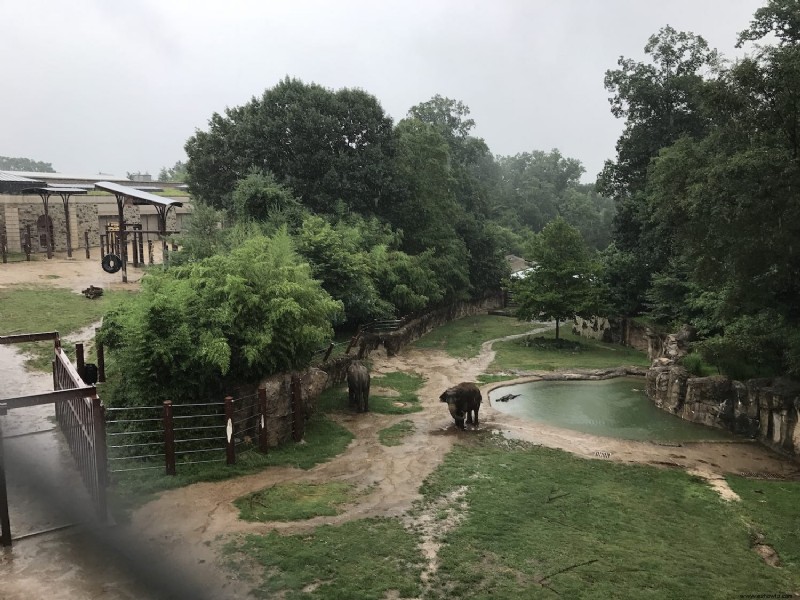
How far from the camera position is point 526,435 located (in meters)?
14.9

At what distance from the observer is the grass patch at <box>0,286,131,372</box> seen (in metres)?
16.5

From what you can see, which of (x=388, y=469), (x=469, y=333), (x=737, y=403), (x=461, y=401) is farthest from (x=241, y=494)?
(x=469, y=333)

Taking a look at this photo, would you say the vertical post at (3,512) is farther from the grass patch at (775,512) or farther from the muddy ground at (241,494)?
the grass patch at (775,512)

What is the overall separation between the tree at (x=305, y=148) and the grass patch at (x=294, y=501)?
19.1 meters

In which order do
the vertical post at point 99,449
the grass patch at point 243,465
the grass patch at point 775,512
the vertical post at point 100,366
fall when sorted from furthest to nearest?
the vertical post at point 100,366, the grass patch at point 243,465, the grass patch at point 775,512, the vertical post at point 99,449

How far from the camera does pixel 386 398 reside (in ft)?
58.2

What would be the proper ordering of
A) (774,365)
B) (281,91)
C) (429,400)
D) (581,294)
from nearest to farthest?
(774,365), (429,400), (581,294), (281,91)

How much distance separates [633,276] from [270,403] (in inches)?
893

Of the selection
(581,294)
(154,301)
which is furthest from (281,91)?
(154,301)

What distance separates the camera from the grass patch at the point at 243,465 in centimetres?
1005

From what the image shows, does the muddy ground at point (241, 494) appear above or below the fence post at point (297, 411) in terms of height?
below

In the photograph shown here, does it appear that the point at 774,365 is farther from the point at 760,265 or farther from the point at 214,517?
the point at 214,517

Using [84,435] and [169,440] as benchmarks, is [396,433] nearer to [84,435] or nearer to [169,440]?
[169,440]


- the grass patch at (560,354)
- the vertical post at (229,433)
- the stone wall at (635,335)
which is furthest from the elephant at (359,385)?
the stone wall at (635,335)
